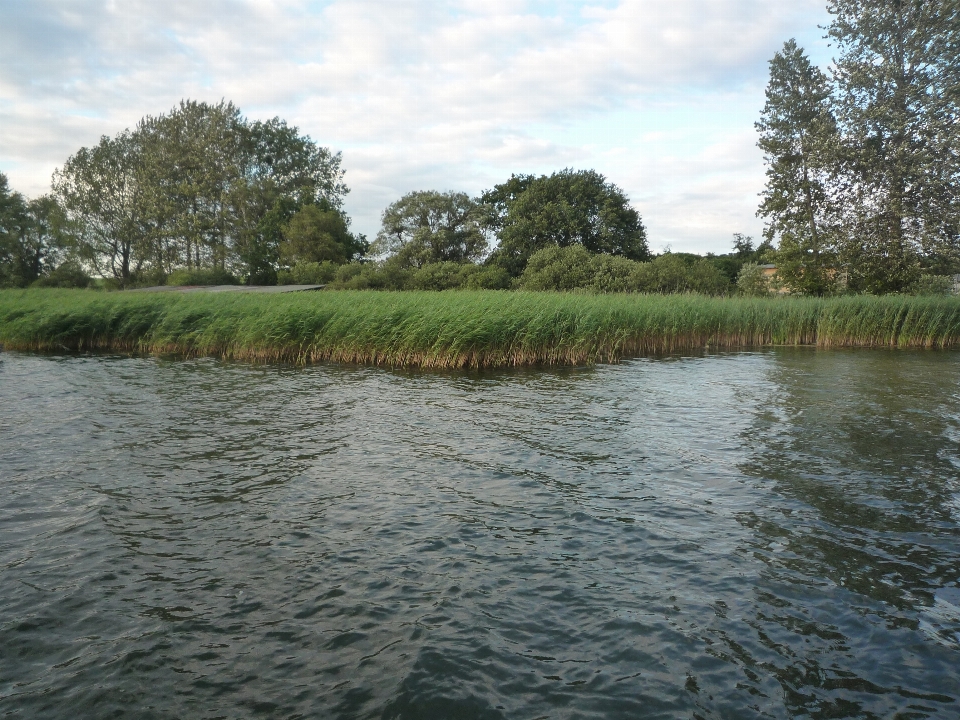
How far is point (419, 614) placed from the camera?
425 centimetres

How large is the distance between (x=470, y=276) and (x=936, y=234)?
65.9 ft

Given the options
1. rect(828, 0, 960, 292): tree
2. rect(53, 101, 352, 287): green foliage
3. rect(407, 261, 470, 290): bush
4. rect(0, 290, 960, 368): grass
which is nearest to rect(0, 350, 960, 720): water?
rect(0, 290, 960, 368): grass

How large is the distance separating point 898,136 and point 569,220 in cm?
1717

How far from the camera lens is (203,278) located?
37875mm

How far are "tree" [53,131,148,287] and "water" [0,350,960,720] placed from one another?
4188 centimetres

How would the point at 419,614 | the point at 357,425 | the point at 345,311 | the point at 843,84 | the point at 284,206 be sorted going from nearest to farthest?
the point at 419,614 < the point at 357,425 < the point at 345,311 < the point at 843,84 < the point at 284,206

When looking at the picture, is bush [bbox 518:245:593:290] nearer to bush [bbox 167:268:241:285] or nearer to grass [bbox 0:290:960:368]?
grass [bbox 0:290:960:368]

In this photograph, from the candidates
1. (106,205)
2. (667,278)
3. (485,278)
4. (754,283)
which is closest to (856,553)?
(667,278)

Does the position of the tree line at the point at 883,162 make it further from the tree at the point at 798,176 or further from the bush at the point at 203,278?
the bush at the point at 203,278

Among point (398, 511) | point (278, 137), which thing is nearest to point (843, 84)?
point (398, 511)

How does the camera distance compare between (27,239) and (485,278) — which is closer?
(485,278)

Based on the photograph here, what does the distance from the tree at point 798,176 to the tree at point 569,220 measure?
803 centimetres

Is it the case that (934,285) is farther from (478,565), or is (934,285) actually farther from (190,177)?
(190,177)

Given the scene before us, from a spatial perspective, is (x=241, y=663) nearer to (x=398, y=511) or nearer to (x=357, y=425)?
(x=398, y=511)
